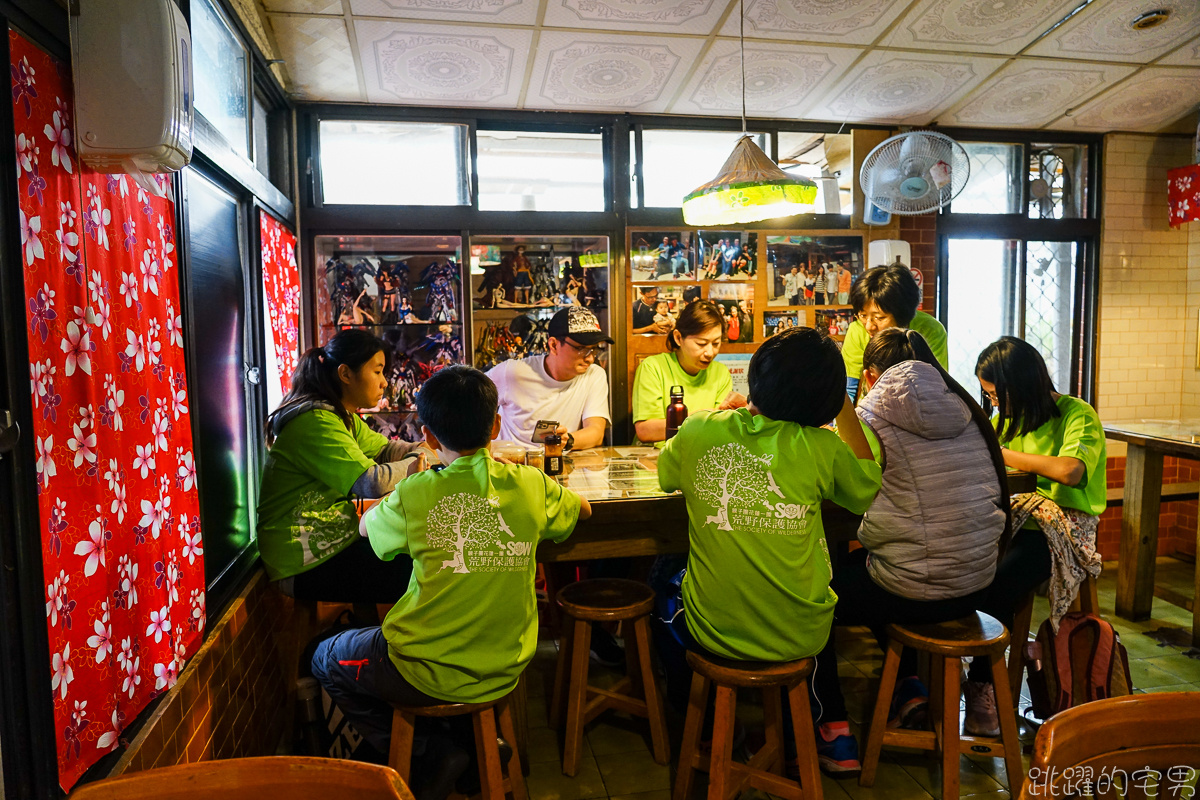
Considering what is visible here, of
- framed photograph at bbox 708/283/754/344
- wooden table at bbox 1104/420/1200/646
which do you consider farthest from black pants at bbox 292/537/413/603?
wooden table at bbox 1104/420/1200/646

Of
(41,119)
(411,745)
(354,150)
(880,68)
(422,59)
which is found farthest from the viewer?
(354,150)

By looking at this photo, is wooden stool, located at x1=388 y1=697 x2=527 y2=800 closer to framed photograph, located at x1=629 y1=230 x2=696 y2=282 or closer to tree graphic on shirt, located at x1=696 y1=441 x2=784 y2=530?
tree graphic on shirt, located at x1=696 y1=441 x2=784 y2=530

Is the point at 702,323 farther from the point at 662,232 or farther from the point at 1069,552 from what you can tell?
the point at 1069,552

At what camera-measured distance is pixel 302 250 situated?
422 centimetres

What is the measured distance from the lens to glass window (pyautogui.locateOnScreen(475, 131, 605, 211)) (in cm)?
448

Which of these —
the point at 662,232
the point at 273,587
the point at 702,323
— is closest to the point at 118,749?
the point at 273,587

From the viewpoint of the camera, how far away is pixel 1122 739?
1154 millimetres

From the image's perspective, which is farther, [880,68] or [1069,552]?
[880,68]

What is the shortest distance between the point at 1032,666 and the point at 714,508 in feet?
5.46

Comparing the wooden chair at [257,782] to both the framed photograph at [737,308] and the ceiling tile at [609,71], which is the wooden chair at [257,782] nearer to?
the ceiling tile at [609,71]

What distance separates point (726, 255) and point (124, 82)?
370 cm

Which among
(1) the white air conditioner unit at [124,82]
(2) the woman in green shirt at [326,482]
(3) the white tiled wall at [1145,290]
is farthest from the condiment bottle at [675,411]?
(3) the white tiled wall at [1145,290]

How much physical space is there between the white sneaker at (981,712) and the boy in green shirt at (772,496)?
111cm

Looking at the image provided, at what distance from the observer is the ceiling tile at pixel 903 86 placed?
157 inches
